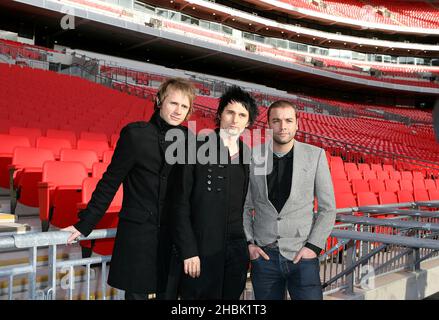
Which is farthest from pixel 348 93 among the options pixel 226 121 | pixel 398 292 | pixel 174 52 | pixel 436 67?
pixel 226 121

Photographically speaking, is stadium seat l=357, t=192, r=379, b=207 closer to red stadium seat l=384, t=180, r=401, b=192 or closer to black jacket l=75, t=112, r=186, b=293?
red stadium seat l=384, t=180, r=401, b=192

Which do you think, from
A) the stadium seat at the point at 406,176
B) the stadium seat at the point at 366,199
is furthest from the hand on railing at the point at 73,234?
the stadium seat at the point at 406,176

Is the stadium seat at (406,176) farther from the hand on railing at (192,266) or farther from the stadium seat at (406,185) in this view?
the hand on railing at (192,266)

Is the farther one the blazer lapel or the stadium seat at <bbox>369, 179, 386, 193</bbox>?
the stadium seat at <bbox>369, 179, 386, 193</bbox>

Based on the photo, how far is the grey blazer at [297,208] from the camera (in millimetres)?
2525

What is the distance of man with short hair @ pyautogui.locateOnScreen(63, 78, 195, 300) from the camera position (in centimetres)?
223

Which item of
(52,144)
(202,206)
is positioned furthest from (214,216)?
(52,144)

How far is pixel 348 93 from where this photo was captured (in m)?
42.9

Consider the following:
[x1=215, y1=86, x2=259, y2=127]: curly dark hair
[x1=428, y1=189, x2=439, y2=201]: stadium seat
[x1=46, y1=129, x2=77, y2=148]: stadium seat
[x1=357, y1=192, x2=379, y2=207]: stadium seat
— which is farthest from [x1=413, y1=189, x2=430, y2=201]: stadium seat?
[x1=215, y1=86, x2=259, y2=127]: curly dark hair

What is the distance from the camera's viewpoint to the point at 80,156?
6.24 metres

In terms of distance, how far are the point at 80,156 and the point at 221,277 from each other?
4.50 meters

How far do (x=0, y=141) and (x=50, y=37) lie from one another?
25289mm

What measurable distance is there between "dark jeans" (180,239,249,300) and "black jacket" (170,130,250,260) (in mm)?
58

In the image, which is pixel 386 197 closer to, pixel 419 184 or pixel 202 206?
pixel 419 184
